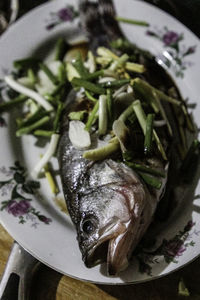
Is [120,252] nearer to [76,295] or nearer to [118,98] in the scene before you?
[76,295]

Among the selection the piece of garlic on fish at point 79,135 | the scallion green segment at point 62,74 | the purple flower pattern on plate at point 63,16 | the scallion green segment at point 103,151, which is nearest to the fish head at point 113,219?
the scallion green segment at point 103,151

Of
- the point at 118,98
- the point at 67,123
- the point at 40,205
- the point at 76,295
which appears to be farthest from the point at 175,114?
the point at 76,295

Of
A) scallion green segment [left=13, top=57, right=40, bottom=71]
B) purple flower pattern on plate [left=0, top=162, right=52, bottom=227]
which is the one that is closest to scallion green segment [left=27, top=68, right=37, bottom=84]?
scallion green segment [left=13, top=57, right=40, bottom=71]

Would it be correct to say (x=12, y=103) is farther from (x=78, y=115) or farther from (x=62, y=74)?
(x=78, y=115)

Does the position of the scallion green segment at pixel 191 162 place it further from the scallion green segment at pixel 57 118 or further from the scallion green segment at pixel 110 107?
the scallion green segment at pixel 57 118

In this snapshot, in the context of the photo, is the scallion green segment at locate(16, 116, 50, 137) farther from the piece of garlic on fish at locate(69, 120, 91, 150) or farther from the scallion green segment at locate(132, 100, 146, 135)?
the scallion green segment at locate(132, 100, 146, 135)

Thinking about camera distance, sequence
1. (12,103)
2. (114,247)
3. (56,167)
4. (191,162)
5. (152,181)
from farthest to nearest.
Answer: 1. (12,103)
2. (56,167)
3. (191,162)
4. (152,181)
5. (114,247)

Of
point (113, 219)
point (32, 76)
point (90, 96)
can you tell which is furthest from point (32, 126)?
point (113, 219)
